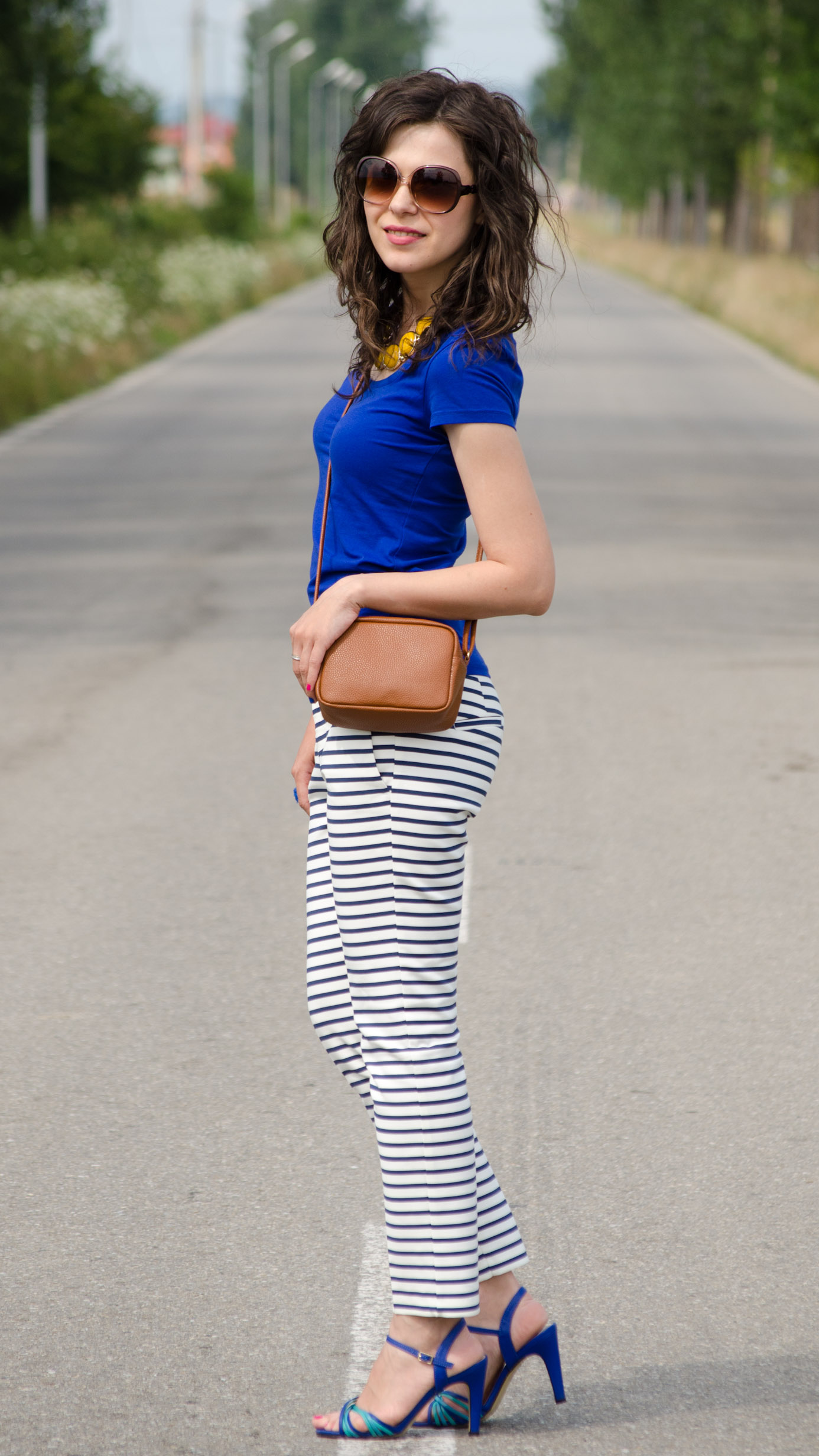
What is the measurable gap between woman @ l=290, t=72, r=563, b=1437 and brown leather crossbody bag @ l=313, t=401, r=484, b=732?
3 centimetres

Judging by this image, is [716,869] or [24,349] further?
[24,349]

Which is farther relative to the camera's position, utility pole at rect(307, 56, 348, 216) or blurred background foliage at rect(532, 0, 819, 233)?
utility pole at rect(307, 56, 348, 216)

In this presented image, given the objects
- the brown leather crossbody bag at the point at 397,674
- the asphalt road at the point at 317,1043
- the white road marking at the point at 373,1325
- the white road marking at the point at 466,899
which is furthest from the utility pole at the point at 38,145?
the brown leather crossbody bag at the point at 397,674

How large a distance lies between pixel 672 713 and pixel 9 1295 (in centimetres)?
502

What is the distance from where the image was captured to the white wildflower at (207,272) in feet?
111

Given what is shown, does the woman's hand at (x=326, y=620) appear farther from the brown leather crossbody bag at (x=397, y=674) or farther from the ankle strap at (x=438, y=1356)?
the ankle strap at (x=438, y=1356)

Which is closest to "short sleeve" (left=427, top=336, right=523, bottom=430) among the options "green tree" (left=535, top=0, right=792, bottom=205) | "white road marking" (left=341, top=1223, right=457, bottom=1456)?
"white road marking" (left=341, top=1223, right=457, bottom=1456)

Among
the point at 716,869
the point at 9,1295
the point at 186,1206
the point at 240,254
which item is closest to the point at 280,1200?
the point at 186,1206

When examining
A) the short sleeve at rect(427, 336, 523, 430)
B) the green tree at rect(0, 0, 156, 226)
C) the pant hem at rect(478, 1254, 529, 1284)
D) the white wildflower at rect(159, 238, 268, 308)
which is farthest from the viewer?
the white wildflower at rect(159, 238, 268, 308)

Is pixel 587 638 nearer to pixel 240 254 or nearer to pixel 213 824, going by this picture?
pixel 213 824

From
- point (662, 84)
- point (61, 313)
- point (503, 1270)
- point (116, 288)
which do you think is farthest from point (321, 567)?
point (662, 84)

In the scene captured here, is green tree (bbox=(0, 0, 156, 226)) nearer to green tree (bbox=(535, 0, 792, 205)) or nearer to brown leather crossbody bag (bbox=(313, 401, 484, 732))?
green tree (bbox=(535, 0, 792, 205))

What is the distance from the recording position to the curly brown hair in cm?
264

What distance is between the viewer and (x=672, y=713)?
788cm
